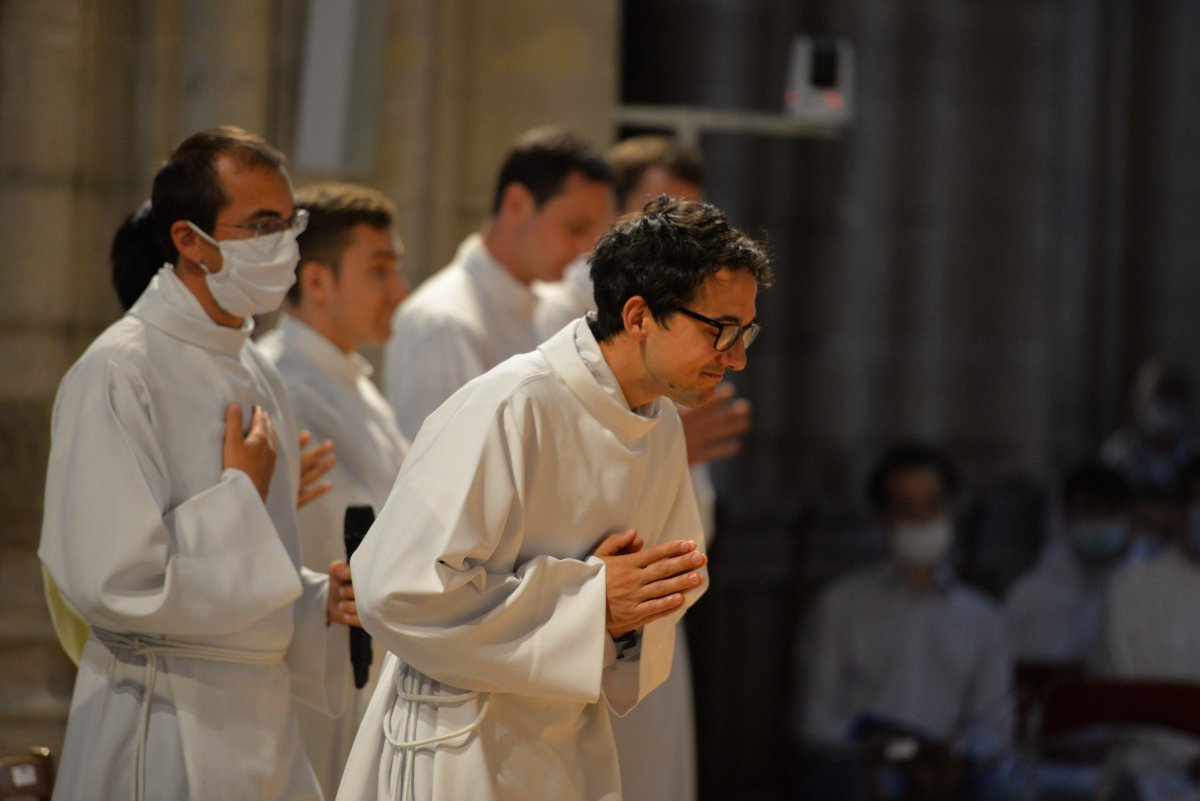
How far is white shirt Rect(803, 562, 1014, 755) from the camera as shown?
685 cm

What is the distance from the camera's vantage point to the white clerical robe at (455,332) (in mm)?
4633

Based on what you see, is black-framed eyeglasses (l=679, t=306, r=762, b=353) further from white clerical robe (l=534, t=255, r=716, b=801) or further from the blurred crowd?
the blurred crowd

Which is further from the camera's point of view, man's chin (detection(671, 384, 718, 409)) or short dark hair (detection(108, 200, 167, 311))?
short dark hair (detection(108, 200, 167, 311))

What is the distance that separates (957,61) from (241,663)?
581cm

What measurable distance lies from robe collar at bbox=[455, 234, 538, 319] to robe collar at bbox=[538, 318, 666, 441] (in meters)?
1.83

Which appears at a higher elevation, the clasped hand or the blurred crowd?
the clasped hand

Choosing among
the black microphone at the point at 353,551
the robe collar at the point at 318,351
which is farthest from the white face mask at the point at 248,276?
the robe collar at the point at 318,351

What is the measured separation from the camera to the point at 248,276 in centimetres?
348

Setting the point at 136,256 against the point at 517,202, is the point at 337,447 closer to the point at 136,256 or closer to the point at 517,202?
the point at 136,256

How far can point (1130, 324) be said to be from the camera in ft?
36.0

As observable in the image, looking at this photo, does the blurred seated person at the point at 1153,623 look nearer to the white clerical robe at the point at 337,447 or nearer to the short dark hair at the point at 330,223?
the white clerical robe at the point at 337,447

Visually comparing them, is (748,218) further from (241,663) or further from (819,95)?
(241,663)

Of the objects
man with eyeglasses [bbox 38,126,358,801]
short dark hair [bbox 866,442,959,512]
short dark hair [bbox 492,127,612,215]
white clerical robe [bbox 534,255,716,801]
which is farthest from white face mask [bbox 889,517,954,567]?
man with eyeglasses [bbox 38,126,358,801]

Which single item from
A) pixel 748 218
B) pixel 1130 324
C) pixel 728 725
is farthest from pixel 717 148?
pixel 1130 324
